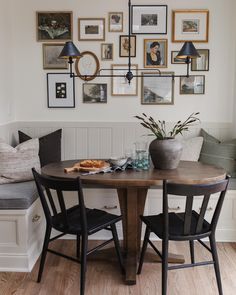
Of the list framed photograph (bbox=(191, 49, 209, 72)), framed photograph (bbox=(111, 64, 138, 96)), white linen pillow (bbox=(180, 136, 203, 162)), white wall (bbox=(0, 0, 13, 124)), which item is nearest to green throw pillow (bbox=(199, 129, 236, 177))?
white linen pillow (bbox=(180, 136, 203, 162))

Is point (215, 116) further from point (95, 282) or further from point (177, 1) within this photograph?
point (95, 282)

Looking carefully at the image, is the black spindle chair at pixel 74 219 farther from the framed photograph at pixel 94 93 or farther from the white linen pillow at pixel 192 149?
the framed photograph at pixel 94 93

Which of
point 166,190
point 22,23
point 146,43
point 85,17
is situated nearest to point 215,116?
point 146,43

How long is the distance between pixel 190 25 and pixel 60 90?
151 centimetres

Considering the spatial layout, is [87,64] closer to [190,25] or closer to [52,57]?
[52,57]

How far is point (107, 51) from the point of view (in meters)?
3.82

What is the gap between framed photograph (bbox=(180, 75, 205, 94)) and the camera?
3830 millimetres

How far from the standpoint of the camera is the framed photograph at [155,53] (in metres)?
3.79

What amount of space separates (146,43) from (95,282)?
7.91ft

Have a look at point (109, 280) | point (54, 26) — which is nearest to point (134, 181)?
point (109, 280)

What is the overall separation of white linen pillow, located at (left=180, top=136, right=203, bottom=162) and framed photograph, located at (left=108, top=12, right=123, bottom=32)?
1361 millimetres

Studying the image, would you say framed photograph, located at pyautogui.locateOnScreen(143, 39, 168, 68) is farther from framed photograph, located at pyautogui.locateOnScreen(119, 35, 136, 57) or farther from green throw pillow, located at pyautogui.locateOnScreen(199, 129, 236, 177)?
green throw pillow, located at pyautogui.locateOnScreen(199, 129, 236, 177)

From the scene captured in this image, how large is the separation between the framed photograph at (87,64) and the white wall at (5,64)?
27.6 inches

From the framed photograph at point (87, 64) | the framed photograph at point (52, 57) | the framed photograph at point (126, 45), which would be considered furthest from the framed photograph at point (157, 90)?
the framed photograph at point (52, 57)
